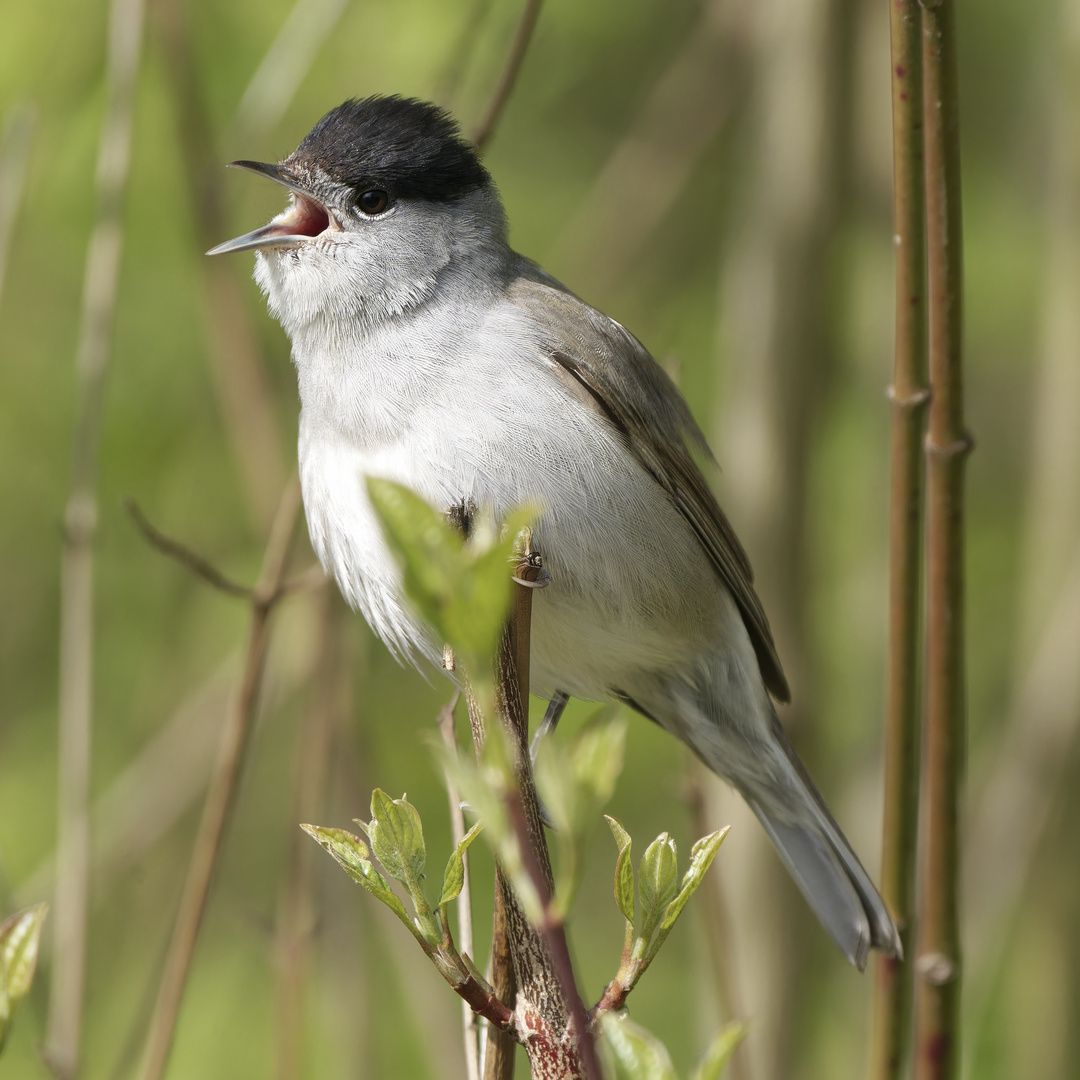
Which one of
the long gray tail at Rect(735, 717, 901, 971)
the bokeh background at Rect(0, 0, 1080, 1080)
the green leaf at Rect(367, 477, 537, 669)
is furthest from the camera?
the bokeh background at Rect(0, 0, 1080, 1080)

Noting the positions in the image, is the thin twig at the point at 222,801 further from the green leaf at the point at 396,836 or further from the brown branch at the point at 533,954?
the green leaf at the point at 396,836

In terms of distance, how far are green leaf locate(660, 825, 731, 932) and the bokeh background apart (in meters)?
1.11

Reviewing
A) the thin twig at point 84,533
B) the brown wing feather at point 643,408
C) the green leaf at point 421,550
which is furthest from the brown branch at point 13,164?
the green leaf at point 421,550

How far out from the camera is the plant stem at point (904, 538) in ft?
4.22

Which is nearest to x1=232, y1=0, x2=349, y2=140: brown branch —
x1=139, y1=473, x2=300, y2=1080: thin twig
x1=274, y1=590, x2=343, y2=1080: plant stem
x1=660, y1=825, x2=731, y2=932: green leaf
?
x1=139, y1=473, x2=300, y2=1080: thin twig

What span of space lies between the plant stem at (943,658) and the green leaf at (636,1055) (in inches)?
23.5

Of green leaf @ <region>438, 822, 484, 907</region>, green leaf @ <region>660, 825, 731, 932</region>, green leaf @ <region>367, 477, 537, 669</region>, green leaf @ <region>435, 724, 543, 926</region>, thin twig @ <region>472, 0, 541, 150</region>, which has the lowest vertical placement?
green leaf @ <region>660, 825, 731, 932</region>

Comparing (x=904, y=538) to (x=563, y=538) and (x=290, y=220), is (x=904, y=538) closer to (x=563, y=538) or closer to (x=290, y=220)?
(x=563, y=538)

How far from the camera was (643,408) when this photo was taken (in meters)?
2.45

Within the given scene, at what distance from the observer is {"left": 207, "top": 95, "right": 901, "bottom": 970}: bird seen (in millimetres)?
2094

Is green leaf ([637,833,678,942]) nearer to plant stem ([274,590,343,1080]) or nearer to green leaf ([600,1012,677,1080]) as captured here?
green leaf ([600,1012,677,1080])

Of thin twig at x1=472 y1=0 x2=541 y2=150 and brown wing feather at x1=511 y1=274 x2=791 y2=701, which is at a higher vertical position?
thin twig at x1=472 y1=0 x2=541 y2=150

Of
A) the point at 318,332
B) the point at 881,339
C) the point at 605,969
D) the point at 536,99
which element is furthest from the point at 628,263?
the point at 605,969

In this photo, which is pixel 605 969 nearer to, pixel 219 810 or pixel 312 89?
pixel 219 810
